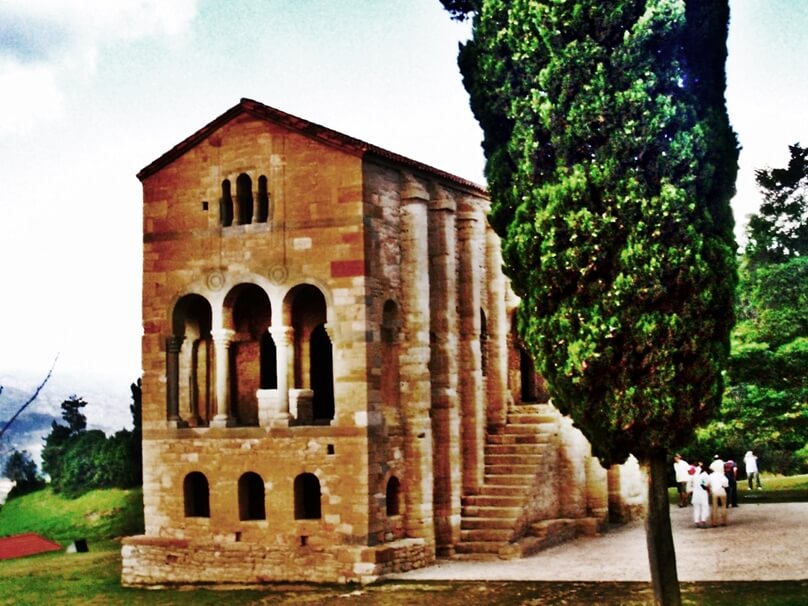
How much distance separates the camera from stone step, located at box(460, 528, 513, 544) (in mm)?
27453

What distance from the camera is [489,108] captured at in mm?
21594

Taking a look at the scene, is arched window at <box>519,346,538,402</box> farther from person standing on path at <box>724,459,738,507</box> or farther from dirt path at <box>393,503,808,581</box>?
person standing on path at <box>724,459,738,507</box>

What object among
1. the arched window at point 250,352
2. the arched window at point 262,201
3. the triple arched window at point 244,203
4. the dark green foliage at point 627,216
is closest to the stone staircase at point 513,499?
the arched window at point 250,352

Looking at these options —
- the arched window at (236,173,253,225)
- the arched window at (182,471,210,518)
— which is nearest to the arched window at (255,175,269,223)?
the arched window at (236,173,253,225)

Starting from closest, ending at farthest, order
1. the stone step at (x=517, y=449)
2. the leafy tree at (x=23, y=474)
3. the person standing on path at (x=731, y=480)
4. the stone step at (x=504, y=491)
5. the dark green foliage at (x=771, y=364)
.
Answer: the stone step at (x=504, y=491)
the stone step at (x=517, y=449)
the person standing on path at (x=731, y=480)
the dark green foliage at (x=771, y=364)
the leafy tree at (x=23, y=474)

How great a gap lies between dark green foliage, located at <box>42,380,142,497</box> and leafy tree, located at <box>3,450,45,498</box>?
860 millimetres

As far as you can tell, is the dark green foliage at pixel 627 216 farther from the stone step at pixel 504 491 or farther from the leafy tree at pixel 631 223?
the stone step at pixel 504 491

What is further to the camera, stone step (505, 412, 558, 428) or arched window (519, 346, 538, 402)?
arched window (519, 346, 538, 402)

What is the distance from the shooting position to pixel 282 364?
2620 centimetres

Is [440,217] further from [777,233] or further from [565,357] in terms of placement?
[777,233]

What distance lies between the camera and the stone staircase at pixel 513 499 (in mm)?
27422

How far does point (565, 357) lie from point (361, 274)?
658 cm

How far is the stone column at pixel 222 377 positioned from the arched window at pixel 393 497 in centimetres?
379

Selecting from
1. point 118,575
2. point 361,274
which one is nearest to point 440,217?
point 361,274
